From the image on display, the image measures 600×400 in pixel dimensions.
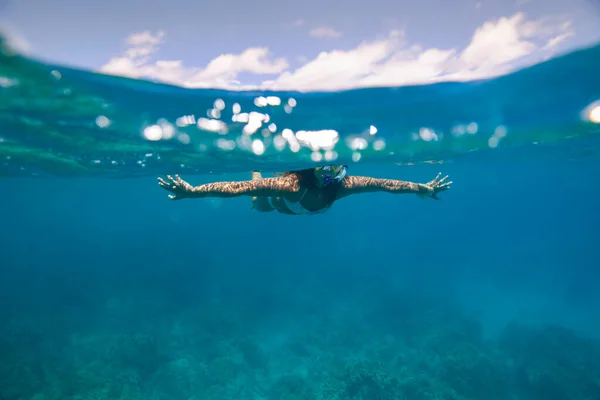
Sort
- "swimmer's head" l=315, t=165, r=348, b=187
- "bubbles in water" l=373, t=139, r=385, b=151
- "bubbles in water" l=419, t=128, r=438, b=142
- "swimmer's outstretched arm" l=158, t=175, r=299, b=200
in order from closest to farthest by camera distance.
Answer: "swimmer's outstretched arm" l=158, t=175, r=299, b=200, "swimmer's head" l=315, t=165, r=348, b=187, "bubbles in water" l=419, t=128, r=438, b=142, "bubbles in water" l=373, t=139, r=385, b=151

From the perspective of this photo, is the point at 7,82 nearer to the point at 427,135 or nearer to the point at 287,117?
the point at 287,117

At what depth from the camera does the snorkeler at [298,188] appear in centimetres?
527

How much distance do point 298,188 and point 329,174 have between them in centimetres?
71

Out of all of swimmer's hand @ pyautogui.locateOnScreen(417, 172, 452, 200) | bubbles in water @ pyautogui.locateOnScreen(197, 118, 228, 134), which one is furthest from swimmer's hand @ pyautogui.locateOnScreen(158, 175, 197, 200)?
bubbles in water @ pyautogui.locateOnScreen(197, 118, 228, 134)

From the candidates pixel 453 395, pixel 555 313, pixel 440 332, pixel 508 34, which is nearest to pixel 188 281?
pixel 440 332

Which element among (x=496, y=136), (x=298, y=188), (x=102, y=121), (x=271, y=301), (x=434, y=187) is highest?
(x=102, y=121)

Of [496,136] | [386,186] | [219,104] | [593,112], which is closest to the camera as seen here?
[386,186]

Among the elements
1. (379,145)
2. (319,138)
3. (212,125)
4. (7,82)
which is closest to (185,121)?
(212,125)

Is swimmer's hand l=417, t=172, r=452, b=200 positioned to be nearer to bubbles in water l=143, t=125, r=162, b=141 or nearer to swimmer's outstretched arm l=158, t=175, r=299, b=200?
swimmer's outstretched arm l=158, t=175, r=299, b=200

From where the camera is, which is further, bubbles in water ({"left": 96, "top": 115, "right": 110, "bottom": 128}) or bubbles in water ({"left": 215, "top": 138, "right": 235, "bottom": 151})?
bubbles in water ({"left": 215, "top": 138, "right": 235, "bottom": 151})

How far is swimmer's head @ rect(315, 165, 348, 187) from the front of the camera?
6386mm

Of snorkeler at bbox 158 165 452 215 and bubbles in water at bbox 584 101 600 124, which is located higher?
bubbles in water at bbox 584 101 600 124

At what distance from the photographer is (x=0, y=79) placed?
9.18m

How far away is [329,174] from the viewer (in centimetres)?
647
